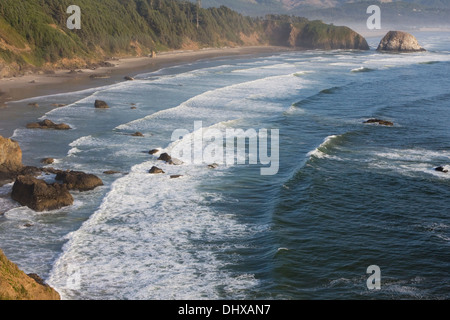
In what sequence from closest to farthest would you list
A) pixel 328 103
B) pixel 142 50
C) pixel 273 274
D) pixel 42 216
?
pixel 273 274, pixel 42 216, pixel 328 103, pixel 142 50

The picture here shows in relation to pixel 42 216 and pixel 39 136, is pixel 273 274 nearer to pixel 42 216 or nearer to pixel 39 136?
pixel 42 216

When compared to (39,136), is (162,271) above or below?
below

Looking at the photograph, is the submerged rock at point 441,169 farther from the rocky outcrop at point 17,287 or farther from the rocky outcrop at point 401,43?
the rocky outcrop at point 401,43

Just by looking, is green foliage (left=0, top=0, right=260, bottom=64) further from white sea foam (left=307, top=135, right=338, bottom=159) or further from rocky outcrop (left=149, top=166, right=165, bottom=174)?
white sea foam (left=307, top=135, right=338, bottom=159)

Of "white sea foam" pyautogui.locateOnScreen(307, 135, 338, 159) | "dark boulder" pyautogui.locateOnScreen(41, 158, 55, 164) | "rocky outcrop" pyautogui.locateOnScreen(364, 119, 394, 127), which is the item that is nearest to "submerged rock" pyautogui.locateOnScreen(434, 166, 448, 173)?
"white sea foam" pyautogui.locateOnScreen(307, 135, 338, 159)

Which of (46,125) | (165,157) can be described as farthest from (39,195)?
(46,125)
